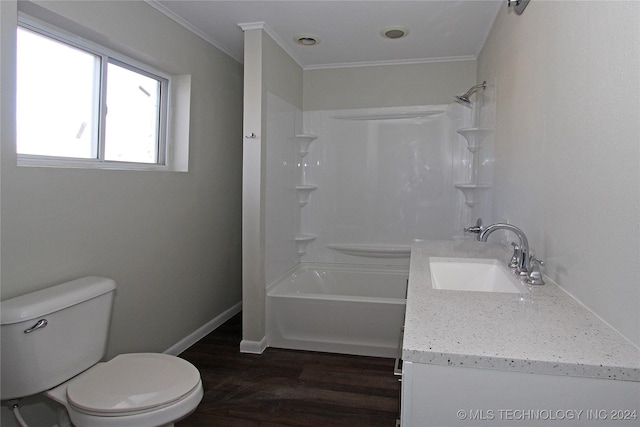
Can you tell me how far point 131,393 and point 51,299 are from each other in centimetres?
49

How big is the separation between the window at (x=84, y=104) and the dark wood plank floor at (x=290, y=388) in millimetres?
1406

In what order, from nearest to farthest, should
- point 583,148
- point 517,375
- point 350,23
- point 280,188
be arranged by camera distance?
point 517,375 → point 583,148 → point 350,23 → point 280,188

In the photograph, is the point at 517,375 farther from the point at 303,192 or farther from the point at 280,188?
the point at 303,192

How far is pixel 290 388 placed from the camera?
2441mm

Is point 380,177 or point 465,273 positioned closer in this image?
point 465,273

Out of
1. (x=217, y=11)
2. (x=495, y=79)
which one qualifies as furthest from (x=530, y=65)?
(x=217, y=11)

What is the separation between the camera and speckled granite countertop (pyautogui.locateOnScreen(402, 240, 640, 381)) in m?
0.85

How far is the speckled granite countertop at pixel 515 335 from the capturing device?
848 millimetres

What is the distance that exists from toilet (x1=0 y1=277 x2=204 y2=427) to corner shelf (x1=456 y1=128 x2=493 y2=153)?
2.64m

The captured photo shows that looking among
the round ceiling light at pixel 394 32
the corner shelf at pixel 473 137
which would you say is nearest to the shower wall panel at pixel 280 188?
the round ceiling light at pixel 394 32

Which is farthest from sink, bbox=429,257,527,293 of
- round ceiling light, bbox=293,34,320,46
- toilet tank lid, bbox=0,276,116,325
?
round ceiling light, bbox=293,34,320,46

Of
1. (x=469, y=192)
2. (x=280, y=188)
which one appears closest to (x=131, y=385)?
(x=280, y=188)

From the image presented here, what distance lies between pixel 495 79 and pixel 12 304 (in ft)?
9.15

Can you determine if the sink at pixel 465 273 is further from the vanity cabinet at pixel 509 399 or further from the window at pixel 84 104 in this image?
the window at pixel 84 104
